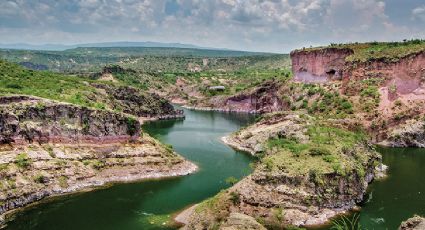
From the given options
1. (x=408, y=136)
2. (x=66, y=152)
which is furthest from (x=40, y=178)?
(x=408, y=136)

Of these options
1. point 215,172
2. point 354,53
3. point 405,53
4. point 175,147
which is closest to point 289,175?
point 215,172

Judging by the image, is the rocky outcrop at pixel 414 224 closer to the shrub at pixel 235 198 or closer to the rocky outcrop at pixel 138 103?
the shrub at pixel 235 198

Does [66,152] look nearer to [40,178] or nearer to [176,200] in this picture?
[40,178]

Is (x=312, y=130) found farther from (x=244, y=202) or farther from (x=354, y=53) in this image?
(x=354, y=53)

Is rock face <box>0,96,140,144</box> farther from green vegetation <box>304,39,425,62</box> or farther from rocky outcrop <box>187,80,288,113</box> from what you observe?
rocky outcrop <box>187,80,288,113</box>

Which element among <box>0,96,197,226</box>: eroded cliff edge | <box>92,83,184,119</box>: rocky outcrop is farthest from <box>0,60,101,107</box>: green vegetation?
<box>92,83,184,119</box>: rocky outcrop

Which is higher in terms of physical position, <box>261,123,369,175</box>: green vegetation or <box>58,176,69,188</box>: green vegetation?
<box>261,123,369,175</box>: green vegetation

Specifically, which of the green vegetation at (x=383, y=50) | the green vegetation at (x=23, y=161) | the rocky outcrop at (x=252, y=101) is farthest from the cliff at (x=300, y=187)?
the rocky outcrop at (x=252, y=101)
